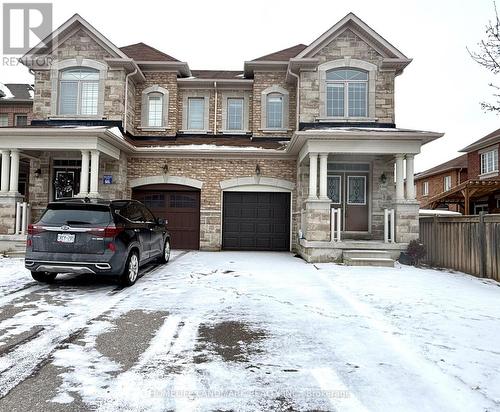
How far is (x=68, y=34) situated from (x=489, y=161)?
80.2ft

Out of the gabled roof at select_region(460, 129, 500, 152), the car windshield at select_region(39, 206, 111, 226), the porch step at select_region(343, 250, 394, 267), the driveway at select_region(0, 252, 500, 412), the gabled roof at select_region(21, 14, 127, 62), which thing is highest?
the gabled roof at select_region(21, 14, 127, 62)

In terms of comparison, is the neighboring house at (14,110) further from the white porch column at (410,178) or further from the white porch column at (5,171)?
the white porch column at (410,178)

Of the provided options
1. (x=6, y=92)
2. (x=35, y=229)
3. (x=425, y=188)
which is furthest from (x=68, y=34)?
(x=425, y=188)

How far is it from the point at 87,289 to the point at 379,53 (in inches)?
486

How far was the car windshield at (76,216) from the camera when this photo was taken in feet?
20.7

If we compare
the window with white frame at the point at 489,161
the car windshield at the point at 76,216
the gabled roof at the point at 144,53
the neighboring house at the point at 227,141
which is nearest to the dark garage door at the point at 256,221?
the neighboring house at the point at 227,141

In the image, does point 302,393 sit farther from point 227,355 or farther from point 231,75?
point 231,75

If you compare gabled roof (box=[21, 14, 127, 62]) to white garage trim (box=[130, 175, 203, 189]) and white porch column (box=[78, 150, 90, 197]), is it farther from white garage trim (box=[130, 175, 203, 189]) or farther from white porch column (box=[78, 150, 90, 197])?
white garage trim (box=[130, 175, 203, 189])

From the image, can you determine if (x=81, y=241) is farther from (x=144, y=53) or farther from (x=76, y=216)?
(x=144, y=53)

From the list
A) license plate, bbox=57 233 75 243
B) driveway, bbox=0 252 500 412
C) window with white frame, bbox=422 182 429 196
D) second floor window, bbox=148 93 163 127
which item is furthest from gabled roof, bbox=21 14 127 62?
window with white frame, bbox=422 182 429 196

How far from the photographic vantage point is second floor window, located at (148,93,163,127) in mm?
14531

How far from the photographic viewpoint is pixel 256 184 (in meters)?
13.5

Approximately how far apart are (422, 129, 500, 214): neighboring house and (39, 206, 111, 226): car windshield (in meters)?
17.9

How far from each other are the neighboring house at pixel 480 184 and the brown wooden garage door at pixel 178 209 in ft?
45.3
